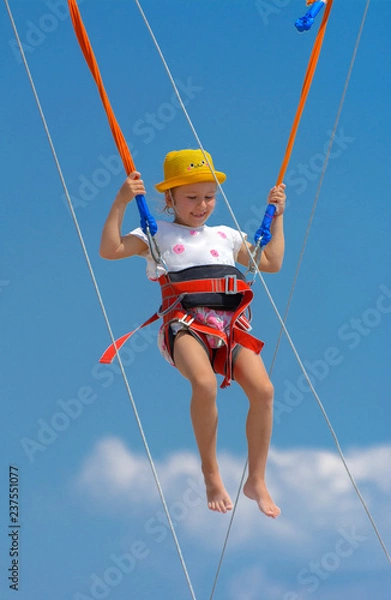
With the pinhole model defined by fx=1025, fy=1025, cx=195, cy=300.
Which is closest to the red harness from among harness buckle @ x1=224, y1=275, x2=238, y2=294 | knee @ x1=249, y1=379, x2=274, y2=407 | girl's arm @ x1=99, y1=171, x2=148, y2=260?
harness buckle @ x1=224, y1=275, x2=238, y2=294

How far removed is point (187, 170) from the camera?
6.48 metres

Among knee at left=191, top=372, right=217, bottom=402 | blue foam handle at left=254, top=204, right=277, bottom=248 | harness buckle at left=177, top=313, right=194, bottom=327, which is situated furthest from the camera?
blue foam handle at left=254, top=204, right=277, bottom=248

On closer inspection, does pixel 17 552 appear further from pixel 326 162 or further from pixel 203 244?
pixel 326 162

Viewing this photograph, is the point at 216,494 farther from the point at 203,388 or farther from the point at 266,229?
the point at 266,229

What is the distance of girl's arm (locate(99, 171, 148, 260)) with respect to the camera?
628 cm

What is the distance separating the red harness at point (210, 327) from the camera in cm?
635

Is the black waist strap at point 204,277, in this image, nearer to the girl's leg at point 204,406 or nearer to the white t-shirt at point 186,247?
the white t-shirt at point 186,247

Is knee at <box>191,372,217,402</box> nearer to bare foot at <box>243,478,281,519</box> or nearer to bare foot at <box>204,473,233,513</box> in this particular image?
bare foot at <box>204,473,233,513</box>

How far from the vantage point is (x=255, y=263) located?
21.7 feet

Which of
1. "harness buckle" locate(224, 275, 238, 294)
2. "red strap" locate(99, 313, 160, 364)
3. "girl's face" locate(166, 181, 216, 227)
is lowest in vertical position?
"red strap" locate(99, 313, 160, 364)

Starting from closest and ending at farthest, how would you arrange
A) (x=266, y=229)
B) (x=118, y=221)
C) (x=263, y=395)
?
(x=263, y=395) → (x=118, y=221) → (x=266, y=229)

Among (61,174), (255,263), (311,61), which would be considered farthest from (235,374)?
(311,61)

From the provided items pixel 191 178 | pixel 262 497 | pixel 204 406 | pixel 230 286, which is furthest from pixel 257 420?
pixel 191 178

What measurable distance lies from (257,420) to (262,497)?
1.57ft
